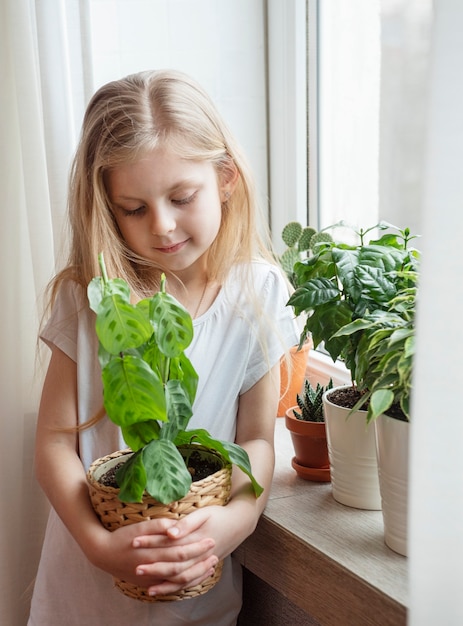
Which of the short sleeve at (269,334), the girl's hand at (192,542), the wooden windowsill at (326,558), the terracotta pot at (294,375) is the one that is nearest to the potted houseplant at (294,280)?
the terracotta pot at (294,375)

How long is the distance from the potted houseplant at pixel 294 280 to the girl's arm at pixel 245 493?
20 centimetres

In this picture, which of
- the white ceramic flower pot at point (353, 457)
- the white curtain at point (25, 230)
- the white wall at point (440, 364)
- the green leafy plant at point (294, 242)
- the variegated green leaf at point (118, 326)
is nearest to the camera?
the white wall at point (440, 364)

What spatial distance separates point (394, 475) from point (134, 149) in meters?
0.58

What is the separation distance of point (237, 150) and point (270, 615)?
88cm

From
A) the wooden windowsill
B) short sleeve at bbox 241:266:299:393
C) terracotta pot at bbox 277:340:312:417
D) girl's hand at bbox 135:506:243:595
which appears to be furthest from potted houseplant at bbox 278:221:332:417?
girl's hand at bbox 135:506:243:595

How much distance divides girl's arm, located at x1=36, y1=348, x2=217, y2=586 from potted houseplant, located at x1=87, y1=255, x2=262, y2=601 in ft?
0.08

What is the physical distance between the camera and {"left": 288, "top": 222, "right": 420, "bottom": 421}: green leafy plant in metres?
0.97

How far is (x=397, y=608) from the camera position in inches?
35.1

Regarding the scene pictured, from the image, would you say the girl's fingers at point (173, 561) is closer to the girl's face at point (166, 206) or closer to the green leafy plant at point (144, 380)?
the green leafy plant at point (144, 380)

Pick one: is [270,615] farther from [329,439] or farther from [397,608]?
[397,608]

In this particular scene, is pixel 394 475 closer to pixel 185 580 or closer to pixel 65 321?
pixel 185 580

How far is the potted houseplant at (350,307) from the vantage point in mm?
1046

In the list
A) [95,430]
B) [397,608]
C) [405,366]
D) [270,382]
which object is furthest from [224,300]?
[397,608]

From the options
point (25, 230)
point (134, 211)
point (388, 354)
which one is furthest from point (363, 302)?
point (25, 230)
